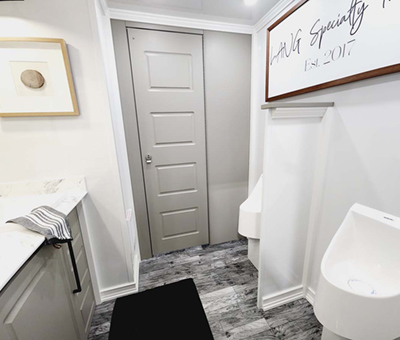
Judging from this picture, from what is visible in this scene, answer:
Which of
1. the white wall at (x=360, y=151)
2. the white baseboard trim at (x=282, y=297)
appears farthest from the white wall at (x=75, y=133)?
the white wall at (x=360, y=151)

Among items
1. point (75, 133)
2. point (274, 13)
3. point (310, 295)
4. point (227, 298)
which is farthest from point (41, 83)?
point (310, 295)

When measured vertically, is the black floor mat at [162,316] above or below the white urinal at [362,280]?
below

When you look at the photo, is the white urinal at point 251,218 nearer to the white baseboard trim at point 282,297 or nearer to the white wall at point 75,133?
the white baseboard trim at point 282,297

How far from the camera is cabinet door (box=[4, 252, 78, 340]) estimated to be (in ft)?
1.87

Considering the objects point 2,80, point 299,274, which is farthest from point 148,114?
point 299,274

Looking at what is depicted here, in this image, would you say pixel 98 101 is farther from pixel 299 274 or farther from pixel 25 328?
pixel 299 274

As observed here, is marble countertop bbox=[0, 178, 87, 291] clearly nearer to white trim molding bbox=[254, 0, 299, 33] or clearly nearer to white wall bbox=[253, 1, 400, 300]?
white wall bbox=[253, 1, 400, 300]

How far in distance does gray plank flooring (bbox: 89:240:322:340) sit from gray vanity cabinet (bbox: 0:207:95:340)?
1.48ft

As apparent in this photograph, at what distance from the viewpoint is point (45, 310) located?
713 mm

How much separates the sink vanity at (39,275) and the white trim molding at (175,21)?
4.29ft

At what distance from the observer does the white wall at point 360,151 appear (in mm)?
850

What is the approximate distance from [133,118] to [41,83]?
66cm

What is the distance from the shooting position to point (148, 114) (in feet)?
5.41

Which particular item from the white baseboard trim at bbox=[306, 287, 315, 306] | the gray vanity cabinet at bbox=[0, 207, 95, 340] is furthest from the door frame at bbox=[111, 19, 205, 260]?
the white baseboard trim at bbox=[306, 287, 315, 306]
